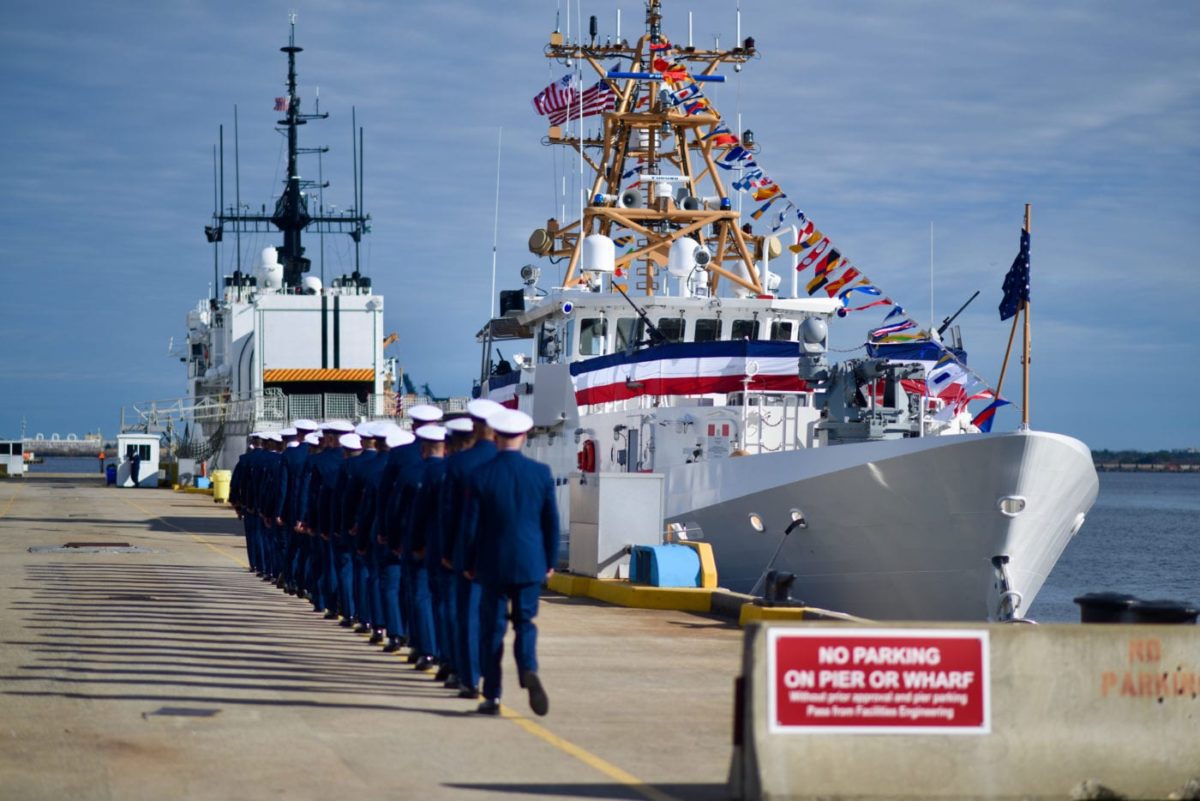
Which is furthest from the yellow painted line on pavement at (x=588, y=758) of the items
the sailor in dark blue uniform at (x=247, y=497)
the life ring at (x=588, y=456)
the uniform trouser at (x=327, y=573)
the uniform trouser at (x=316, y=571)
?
the life ring at (x=588, y=456)

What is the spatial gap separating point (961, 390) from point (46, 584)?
37.4ft

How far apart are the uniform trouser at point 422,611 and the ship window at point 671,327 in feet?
40.3

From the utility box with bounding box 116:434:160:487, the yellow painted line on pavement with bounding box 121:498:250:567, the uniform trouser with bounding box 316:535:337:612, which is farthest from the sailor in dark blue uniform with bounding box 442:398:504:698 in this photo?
the utility box with bounding box 116:434:160:487

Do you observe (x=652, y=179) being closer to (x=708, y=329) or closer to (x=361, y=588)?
(x=708, y=329)

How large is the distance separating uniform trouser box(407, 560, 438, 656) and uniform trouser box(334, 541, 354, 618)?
2760 mm

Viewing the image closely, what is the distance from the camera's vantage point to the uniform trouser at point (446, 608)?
1019cm

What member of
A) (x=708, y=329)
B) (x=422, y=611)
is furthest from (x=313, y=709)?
(x=708, y=329)

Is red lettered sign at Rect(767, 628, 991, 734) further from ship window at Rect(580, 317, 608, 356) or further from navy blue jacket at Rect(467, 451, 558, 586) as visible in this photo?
ship window at Rect(580, 317, 608, 356)

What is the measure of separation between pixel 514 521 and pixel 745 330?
1486cm

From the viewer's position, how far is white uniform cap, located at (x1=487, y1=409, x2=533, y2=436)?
361 inches

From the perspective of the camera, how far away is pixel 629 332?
23.2 metres

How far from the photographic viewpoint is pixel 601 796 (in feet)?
22.7

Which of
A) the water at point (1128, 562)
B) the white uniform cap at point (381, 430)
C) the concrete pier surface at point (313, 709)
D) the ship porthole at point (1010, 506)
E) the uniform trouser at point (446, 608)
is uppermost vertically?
the white uniform cap at point (381, 430)

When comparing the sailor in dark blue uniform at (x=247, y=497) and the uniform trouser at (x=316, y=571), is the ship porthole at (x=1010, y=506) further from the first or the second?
the sailor in dark blue uniform at (x=247, y=497)
